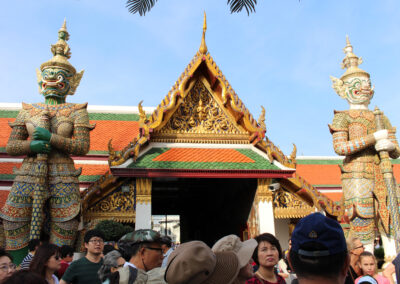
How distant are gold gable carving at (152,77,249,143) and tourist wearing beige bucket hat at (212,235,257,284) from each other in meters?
5.85

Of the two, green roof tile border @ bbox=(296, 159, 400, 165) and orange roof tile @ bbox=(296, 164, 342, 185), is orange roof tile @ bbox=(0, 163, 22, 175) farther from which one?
green roof tile border @ bbox=(296, 159, 400, 165)

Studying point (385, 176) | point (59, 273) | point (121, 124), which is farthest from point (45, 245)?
point (121, 124)

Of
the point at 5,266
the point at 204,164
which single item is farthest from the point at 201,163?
the point at 5,266

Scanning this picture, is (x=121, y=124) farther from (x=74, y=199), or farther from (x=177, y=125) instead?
(x=74, y=199)

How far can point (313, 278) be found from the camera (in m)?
1.40

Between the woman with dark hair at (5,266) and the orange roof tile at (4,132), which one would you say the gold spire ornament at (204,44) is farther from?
the woman with dark hair at (5,266)

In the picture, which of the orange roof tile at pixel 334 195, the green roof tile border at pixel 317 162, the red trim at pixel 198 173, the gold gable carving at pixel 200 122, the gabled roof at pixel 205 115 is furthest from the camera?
the green roof tile border at pixel 317 162

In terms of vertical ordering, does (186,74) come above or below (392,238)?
above

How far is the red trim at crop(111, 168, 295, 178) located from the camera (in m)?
7.11

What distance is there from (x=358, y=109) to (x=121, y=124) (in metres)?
6.87

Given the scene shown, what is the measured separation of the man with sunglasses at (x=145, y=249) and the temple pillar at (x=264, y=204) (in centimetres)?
550

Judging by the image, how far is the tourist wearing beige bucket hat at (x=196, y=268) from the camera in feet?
5.18

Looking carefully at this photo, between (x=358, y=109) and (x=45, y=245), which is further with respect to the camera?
(x=358, y=109)

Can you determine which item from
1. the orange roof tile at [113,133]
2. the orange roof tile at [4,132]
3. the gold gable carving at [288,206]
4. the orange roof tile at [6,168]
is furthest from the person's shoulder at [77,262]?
the orange roof tile at [4,132]
